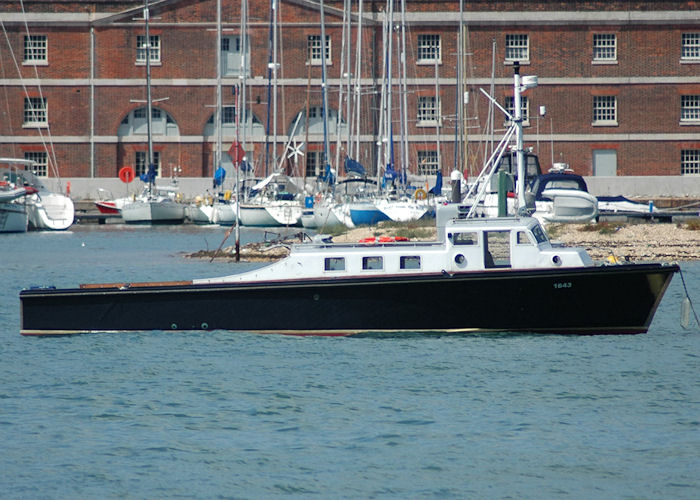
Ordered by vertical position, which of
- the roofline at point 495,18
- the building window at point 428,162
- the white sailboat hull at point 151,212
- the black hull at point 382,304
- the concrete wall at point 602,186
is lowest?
the black hull at point 382,304

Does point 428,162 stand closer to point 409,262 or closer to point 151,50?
point 151,50

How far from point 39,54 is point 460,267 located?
5774 centimetres

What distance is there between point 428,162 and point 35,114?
79.9ft

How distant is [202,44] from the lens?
74688 millimetres

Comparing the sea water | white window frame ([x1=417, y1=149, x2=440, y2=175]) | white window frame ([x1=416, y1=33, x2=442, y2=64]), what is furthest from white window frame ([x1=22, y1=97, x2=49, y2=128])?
the sea water

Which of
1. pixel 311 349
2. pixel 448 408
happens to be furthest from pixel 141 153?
pixel 448 408

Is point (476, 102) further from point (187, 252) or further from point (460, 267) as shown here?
point (460, 267)

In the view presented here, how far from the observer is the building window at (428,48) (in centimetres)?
7481

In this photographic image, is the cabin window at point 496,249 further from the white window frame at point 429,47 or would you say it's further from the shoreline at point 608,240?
the white window frame at point 429,47

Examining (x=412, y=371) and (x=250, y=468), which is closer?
(x=250, y=468)

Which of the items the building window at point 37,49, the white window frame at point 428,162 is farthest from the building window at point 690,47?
the building window at point 37,49

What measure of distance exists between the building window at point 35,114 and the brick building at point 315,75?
87mm

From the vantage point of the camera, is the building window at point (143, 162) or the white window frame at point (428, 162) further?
the building window at point (143, 162)

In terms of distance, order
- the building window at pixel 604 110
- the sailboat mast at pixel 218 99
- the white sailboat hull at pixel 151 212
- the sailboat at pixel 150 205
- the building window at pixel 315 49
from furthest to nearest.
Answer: the building window at pixel 604 110 → the building window at pixel 315 49 → the sailboat at pixel 150 205 → the white sailboat hull at pixel 151 212 → the sailboat mast at pixel 218 99
